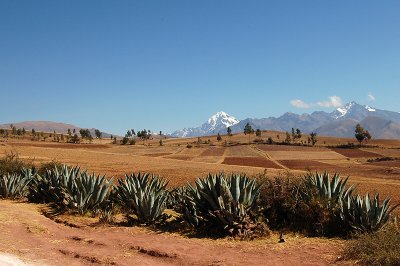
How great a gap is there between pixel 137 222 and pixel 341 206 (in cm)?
517

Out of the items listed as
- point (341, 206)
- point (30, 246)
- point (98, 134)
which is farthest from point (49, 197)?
point (98, 134)

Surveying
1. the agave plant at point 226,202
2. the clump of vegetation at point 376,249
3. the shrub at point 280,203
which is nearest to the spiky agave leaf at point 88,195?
the agave plant at point 226,202

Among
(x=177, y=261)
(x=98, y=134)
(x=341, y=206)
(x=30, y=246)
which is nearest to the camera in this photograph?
(x=177, y=261)

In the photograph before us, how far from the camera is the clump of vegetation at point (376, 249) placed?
6344 millimetres

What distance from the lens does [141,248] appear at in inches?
325

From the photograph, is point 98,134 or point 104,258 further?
point 98,134

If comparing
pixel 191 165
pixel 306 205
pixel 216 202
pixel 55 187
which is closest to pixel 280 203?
pixel 306 205

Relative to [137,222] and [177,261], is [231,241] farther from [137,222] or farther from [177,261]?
[137,222]

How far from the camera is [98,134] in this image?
189m

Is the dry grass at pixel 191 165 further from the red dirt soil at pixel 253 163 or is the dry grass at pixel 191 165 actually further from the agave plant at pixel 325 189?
the agave plant at pixel 325 189

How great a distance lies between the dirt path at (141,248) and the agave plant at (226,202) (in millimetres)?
528

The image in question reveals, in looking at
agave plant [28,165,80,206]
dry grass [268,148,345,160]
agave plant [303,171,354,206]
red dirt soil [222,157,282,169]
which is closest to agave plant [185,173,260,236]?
agave plant [303,171,354,206]

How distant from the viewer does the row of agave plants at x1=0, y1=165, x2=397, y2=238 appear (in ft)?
29.6

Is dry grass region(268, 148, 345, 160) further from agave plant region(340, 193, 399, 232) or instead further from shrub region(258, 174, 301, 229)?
agave plant region(340, 193, 399, 232)
